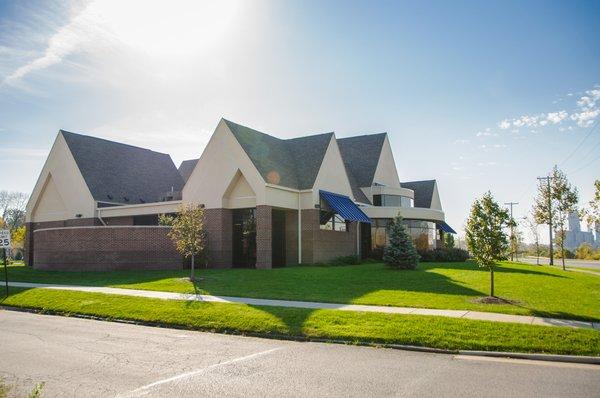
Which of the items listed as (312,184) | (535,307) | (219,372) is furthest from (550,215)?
(219,372)

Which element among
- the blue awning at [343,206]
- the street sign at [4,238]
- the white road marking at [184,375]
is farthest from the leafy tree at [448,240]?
the white road marking at [184,375]

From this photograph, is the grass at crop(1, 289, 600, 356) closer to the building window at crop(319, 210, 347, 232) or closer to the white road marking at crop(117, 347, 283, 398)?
the white road marking at crop(117, 347, 283, 398)

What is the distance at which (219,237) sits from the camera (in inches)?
1217

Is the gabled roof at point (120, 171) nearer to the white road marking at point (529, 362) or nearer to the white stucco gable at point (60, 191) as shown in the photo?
the white stucco gable at point (60, 191)

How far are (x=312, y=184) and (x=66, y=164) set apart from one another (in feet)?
70.1

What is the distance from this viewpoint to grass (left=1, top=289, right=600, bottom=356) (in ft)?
34.8

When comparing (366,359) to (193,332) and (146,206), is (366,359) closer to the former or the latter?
(193,332)

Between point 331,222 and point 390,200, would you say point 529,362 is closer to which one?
point 331,222

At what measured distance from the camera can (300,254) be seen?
32.0 metres

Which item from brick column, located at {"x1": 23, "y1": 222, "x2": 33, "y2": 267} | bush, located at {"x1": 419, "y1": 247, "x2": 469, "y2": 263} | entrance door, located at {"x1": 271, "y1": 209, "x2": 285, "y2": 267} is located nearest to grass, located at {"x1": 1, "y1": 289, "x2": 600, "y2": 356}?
entrance door, located at {"x1": 271, "y1": 209, "x2": 285, "y2": 267}

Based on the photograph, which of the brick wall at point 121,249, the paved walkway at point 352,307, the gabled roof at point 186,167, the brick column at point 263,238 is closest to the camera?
the paved walkway at point 352,307

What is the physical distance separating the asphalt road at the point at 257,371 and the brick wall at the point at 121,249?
17.0 meters

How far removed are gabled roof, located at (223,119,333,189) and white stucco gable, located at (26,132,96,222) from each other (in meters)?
14.3

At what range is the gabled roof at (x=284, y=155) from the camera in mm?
31141
